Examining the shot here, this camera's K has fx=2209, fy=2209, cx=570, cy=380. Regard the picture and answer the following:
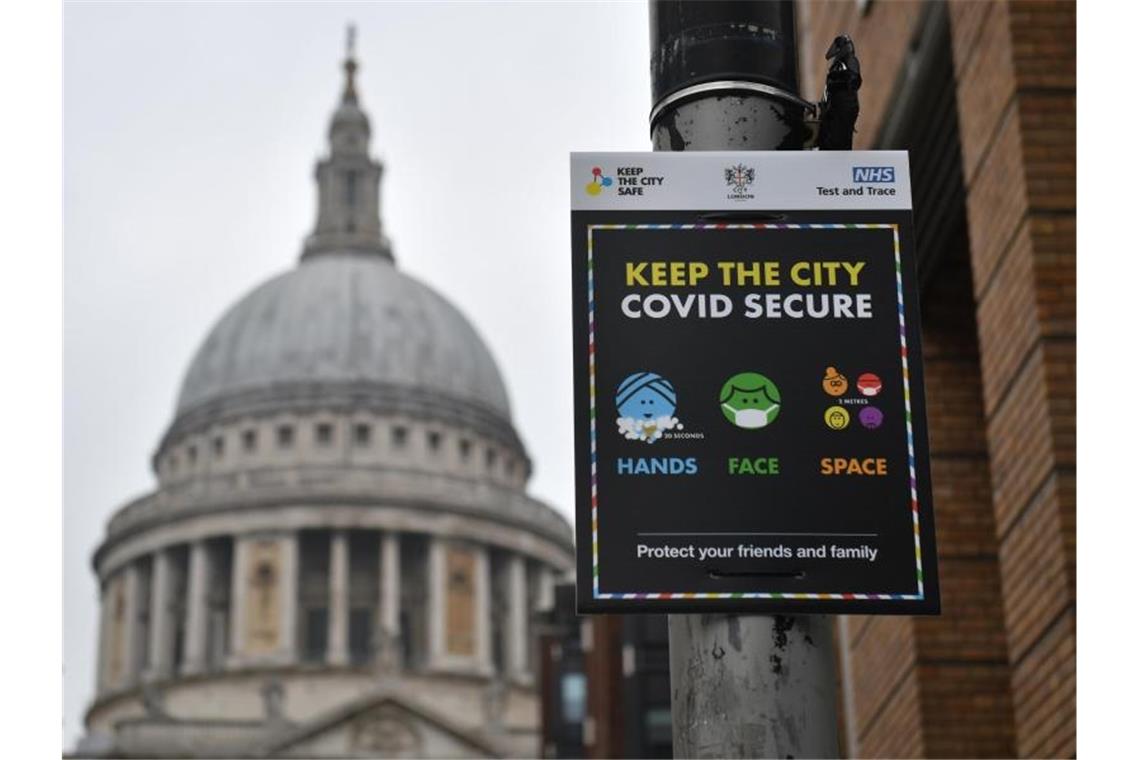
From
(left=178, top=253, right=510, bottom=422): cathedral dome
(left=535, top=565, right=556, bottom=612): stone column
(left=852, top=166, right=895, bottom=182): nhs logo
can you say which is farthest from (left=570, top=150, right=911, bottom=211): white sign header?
(left=178, top=253, right=510, bottom=422): cathedral dome

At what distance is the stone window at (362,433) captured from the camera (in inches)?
4656

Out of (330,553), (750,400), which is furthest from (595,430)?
(330,553)

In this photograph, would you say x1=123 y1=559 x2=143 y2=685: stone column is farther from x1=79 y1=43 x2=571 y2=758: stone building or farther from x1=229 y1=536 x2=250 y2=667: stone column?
x1=229 y1=536 x2=250 y2=667: stone column

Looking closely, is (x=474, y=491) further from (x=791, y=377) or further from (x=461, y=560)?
(x=791, y=377)

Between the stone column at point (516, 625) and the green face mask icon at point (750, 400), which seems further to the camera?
the stone column at point (516, 625)

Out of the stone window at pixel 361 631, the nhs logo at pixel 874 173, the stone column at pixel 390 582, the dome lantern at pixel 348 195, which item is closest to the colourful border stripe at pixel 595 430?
the nhs logo at pixel 874 173

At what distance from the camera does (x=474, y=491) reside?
378ft

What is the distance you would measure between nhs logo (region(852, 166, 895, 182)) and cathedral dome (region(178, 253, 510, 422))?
115m

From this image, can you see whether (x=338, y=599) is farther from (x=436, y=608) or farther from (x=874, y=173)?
(x=874, y=173)

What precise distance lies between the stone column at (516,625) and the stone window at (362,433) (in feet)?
35.4

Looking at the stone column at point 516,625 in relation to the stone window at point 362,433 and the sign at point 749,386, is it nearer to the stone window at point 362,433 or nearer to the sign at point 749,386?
the stone window at point 362,433

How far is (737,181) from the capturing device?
5395mm

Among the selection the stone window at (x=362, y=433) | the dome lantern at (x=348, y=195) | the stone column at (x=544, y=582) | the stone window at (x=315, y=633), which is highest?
the dome lantern at (x=348, y=195)

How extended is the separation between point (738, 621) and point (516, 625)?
108 meters
